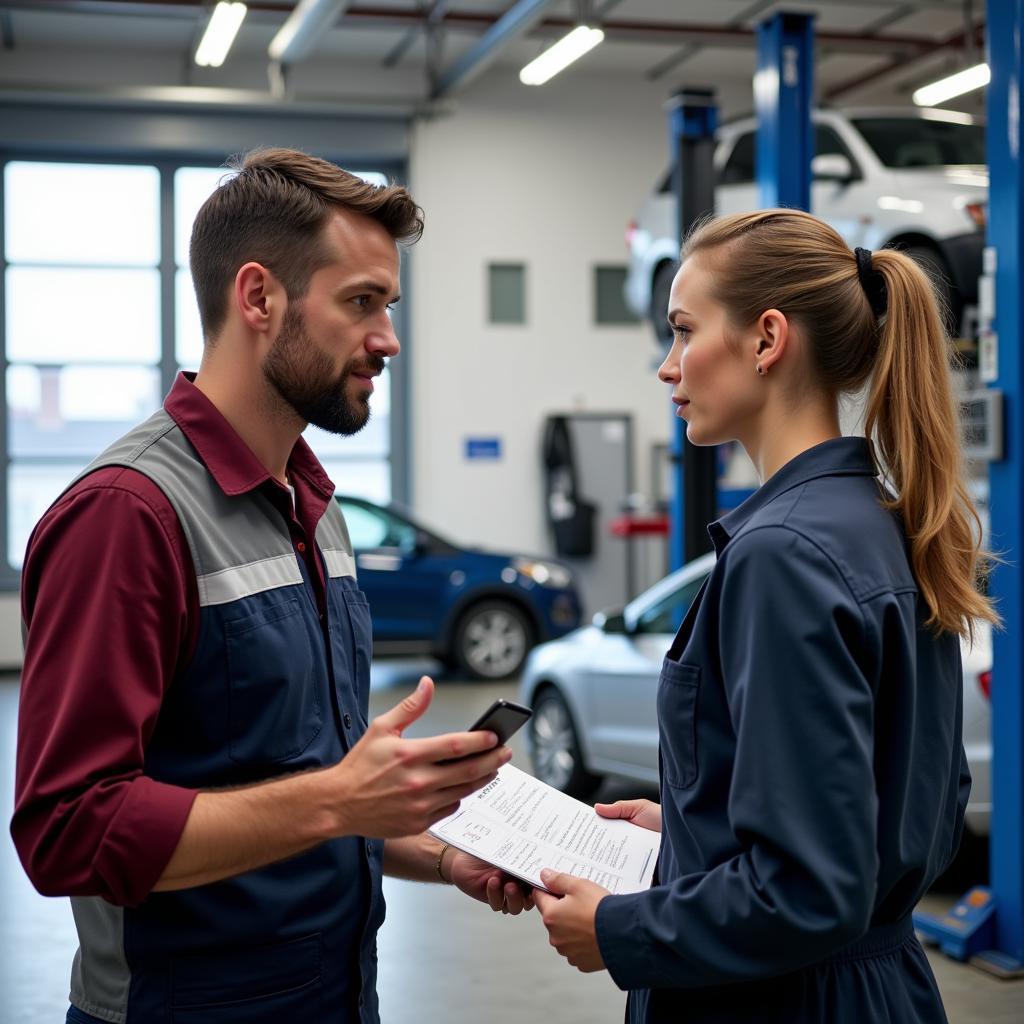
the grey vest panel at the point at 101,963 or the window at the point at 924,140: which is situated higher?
the window at the point at 924,140

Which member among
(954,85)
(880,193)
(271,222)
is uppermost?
(954,85)

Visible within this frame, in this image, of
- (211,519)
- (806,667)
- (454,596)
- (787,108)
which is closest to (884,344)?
(806,667)

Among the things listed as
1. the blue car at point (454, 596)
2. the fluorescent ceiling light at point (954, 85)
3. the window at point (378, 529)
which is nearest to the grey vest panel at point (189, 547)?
the blue car at point (454, 596)

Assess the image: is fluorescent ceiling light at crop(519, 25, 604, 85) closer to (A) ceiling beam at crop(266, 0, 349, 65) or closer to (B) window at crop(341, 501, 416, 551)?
(A) ceiling beam at crop(266, 0, 349, 65)

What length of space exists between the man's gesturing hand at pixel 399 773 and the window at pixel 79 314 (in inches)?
467

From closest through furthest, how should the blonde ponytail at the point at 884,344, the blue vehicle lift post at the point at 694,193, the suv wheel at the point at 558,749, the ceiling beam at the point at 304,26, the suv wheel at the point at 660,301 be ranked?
the blonde ponytail at the point at 884,344 < the suv wheel at the point at 558,749 < the blue vehicle lift post at the point at 694,193 < the suv wheel at the point at 660,301 < the ceiling beam at the point at 304,26

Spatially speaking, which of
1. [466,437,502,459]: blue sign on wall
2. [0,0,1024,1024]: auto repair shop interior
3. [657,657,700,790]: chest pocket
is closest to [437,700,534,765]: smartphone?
[657,657,700,790]: chest pocket

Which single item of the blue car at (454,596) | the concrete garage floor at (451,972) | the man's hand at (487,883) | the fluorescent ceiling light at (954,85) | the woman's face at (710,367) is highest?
the fluorescent ceiling light at (954,85)

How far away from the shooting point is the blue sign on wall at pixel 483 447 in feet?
45.6

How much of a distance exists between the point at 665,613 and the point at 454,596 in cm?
486

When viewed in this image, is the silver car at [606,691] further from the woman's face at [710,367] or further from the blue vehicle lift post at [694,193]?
the woman's face at [710,367]

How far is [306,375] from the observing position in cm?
183

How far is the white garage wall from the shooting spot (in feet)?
45.3

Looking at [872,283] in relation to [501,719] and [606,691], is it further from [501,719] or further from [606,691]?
[606,691]
